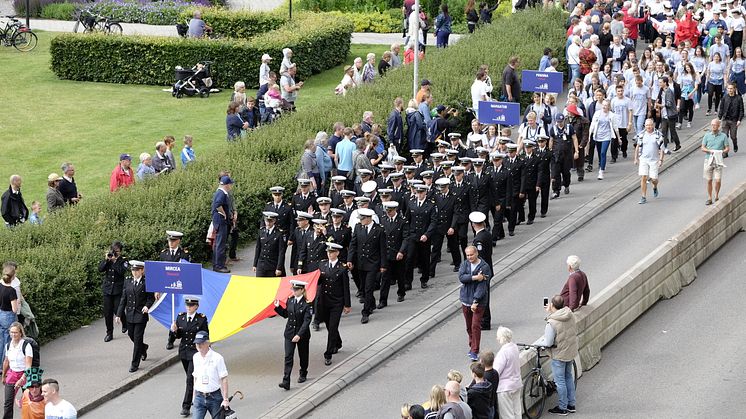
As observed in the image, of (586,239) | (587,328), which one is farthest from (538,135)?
(587,328)

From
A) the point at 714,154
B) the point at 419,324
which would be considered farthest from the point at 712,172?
the point at 419,324

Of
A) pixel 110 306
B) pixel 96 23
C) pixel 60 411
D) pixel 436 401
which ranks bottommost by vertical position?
pixel 110 306

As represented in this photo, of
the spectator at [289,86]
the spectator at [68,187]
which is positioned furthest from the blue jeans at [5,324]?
the spectator at [289,86]

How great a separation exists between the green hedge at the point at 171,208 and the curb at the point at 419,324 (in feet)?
14.1

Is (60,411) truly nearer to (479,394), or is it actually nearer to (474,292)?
(479,394)

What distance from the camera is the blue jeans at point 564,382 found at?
17438 millimetres

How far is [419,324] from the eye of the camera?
2052cm

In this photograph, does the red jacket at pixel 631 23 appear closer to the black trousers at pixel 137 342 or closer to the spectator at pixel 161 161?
the spectator at pixel 161 161

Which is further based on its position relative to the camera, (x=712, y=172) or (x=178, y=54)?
(x=178, y=54)

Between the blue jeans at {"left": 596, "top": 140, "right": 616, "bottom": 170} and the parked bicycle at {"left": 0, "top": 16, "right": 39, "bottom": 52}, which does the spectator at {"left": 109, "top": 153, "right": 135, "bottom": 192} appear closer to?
the blue jeans at {"left": 596, "top": 140, "right": 616, "bottom": 170}

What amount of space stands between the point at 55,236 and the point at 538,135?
364 inches

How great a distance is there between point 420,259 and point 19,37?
81.0ft

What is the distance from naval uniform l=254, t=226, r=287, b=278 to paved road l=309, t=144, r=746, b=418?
2.83m

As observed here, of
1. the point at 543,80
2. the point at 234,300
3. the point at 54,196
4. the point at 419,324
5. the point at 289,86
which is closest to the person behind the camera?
the point at 234,300
